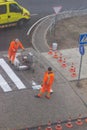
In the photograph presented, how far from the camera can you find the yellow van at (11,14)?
95.1 feet

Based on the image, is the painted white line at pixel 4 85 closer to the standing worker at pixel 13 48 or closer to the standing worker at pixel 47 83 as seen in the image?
the standing worker at pixel 47 83

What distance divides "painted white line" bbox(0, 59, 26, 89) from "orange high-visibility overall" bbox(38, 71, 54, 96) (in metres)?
1.62

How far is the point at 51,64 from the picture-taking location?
24734 mm

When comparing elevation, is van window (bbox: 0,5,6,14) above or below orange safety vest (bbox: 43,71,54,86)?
above

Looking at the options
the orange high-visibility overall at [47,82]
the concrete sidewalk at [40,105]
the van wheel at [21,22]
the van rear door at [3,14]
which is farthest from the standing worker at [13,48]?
the van wheel at [21,22]

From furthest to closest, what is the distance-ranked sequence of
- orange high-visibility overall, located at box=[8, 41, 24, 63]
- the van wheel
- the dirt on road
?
1. the van wheel
2. the dirt on road
3. orange high-visibility overall, located at box=[8, 41, 24, 63]

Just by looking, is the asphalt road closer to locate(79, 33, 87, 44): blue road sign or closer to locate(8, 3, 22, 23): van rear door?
locate(8, 3, 22, 23): van rear door

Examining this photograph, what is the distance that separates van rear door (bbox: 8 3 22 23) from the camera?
2942 cm

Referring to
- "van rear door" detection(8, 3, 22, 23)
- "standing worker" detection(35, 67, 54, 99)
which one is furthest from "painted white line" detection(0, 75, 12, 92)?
"van rear door" detection(8, 3, 22, 23)

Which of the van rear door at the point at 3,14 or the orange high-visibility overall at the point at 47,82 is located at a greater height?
the van rear door at the point at 3,14

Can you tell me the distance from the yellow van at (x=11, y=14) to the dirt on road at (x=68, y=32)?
2242 mm

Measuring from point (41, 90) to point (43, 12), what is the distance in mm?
14791

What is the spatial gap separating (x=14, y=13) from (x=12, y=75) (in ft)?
25.9

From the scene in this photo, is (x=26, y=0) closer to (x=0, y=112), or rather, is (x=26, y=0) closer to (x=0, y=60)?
(x=0, y=60)
